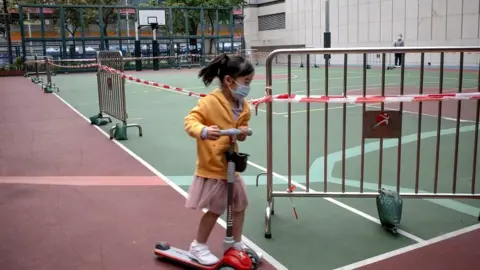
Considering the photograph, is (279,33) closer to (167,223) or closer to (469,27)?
(469,27)

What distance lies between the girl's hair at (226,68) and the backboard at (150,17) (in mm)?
35337

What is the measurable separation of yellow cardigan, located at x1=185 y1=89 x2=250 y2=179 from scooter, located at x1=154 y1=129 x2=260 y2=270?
16cm

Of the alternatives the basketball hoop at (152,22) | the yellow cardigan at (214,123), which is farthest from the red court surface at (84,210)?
the basketball hoop at (152,22)

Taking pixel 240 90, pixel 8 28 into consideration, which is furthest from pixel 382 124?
pixel 8 28

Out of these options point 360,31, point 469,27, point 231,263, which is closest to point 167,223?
point 231,263

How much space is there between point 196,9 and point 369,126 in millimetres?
39307

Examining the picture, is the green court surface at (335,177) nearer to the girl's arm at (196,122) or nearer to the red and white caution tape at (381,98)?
the red and white caution tape at (381,98)

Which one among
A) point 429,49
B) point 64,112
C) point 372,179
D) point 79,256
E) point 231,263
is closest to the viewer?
point 231,263

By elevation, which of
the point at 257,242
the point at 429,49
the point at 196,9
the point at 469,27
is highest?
the point at 196,9

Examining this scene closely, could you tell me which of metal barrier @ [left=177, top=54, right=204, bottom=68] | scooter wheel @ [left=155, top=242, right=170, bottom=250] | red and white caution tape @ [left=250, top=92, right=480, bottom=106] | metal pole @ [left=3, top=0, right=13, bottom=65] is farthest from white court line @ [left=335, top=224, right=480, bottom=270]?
metal pole @ [left=3, top=0, right=13, bottom=65]

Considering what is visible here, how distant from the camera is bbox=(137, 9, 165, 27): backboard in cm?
3738

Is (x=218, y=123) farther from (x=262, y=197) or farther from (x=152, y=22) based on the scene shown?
(x=152, y=22)

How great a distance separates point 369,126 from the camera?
15.6 ft

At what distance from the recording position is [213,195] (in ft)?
11.7
